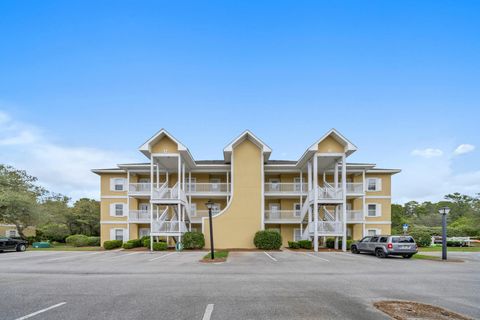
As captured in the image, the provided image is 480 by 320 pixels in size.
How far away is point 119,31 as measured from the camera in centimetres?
1791

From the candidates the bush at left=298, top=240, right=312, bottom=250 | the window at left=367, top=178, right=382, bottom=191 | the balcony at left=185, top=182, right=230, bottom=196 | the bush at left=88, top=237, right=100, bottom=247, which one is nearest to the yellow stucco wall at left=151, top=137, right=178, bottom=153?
the balcony at left=185, top=182, right=230, bottom=196

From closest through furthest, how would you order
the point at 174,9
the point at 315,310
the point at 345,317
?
the point at 345,317
the point at 315,310
the point at 174,9

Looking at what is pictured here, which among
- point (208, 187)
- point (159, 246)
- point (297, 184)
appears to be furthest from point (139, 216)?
point (297, 184)

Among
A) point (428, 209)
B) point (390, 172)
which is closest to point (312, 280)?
point (390, 172)

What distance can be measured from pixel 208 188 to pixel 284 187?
24.2ft

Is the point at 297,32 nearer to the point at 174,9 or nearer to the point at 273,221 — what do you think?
the point at 174,9

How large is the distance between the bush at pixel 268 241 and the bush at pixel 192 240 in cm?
449

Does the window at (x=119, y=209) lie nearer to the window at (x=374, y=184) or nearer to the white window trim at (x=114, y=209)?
the white window trim at (x=114, y=209)

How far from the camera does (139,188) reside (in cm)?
3172

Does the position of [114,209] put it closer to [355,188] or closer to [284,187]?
[284,187]

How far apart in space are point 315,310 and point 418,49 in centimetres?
1628

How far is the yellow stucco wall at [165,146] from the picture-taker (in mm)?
27281

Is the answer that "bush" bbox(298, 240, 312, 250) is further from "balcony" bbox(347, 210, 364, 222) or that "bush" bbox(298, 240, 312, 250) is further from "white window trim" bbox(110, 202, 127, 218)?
"white window trim" bbox(110, 202, 127, 218)

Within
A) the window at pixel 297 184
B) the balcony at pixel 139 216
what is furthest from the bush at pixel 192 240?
the window at pixel 297 184
